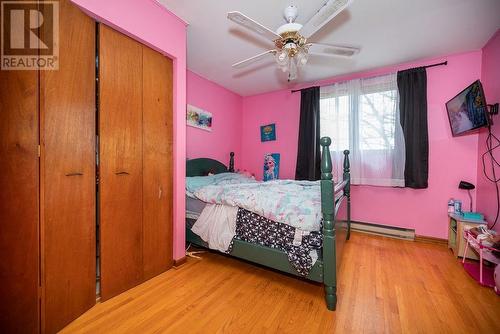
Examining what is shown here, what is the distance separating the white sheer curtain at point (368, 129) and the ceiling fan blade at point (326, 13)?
2.02m

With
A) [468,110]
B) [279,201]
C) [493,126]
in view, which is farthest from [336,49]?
[493,126]

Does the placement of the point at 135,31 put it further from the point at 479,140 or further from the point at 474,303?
the point at 479,140

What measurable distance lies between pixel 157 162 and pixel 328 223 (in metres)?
1.64

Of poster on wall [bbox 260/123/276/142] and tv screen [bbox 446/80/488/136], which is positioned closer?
tv screen [bbox 446/80/488/136]

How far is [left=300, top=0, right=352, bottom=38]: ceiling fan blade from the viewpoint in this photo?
1350mm

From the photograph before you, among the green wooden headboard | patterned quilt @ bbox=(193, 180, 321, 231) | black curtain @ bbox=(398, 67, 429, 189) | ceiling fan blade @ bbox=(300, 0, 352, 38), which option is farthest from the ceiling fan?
the green wooden headboard

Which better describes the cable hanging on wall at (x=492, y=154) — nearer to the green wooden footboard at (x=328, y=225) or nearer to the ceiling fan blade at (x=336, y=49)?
the ceiling fan blade at (x=336, y=49)

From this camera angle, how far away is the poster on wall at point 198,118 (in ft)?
11.1

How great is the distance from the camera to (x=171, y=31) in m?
2.08

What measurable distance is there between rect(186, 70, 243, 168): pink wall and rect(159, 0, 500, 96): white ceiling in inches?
16.2

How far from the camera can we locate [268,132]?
4.36m

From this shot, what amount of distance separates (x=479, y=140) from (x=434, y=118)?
0.57 metres

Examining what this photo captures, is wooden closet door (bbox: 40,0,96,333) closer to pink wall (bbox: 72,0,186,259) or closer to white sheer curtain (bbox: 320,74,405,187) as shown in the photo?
pink wall (bbox: 72,0,186,259)

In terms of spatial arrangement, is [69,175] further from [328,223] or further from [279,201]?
[328,223]
